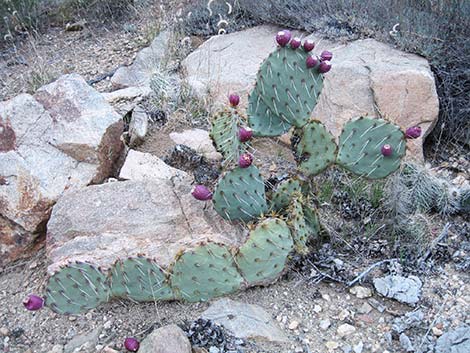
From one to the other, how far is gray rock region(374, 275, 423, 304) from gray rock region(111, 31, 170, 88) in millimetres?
2772

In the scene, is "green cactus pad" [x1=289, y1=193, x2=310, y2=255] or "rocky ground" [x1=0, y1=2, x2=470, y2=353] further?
"green cactus pad" [x1=289, y1=193, x2=310, y2=255]

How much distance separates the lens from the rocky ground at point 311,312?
272cm

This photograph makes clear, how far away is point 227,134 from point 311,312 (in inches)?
38.9

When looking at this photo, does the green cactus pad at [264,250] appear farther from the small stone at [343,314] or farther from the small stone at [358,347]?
the small stone at [358,347]

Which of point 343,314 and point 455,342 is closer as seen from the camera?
point 455,342

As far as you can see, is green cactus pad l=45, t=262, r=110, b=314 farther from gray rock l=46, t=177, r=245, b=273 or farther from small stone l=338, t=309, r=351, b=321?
small stone l=338, t=309, r=351, b=321

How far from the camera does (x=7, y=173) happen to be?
3.57 meters

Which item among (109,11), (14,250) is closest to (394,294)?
(14,250)

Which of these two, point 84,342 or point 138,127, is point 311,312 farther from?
point 138,127

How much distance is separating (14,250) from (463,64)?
324 cm

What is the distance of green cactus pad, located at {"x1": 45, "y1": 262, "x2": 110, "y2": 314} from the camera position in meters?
2.77

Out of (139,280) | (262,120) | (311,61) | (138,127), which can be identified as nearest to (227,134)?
(262,120)

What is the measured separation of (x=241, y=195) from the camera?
9.78ft

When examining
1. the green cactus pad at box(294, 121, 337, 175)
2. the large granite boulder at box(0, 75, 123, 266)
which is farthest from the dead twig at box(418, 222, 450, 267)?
the large granite boulder at box(0, 75, 123, 266)
